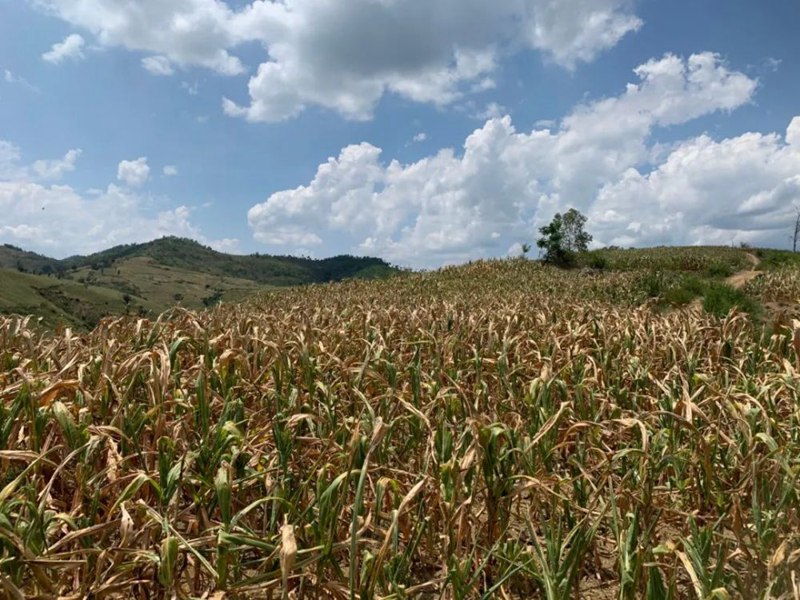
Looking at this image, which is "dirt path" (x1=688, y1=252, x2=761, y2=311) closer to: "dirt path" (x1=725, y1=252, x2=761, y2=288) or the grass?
"dirt path" (x1=725, y1=252, x2=761, y2=288)

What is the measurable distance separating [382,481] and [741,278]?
126 ft

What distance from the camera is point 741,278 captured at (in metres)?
33.5

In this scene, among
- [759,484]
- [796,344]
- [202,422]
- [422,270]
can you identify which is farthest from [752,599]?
[422,270]

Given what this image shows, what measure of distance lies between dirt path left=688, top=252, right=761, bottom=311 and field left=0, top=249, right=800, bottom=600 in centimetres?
1080

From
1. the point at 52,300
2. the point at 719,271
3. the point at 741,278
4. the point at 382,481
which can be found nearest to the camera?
the point at 382,481

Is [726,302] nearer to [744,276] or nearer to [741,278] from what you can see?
[741,278]

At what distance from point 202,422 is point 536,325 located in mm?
6441

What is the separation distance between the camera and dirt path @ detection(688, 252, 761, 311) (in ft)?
64.4

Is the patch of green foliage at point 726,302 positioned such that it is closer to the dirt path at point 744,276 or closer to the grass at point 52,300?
the dirt path at point 744,276

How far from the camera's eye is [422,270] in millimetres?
41438

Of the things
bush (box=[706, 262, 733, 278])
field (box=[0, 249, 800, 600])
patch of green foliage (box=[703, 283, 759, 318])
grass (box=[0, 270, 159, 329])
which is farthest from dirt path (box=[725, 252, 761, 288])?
grass (box=[0, 270, 159, 329])

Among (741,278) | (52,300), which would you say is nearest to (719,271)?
(741,278)

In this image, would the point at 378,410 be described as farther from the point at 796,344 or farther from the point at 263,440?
the point at 796,344

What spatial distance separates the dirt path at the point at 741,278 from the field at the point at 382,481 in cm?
1080
